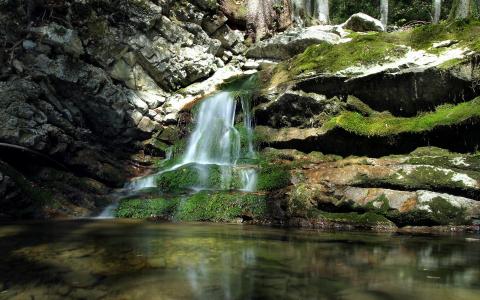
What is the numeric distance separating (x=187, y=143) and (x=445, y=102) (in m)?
7.76

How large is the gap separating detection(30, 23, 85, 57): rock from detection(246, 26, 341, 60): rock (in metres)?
7.17

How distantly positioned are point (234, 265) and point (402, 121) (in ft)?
25.0

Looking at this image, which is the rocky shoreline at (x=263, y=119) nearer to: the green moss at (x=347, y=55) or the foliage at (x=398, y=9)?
the green moss at (x=347, y=55)

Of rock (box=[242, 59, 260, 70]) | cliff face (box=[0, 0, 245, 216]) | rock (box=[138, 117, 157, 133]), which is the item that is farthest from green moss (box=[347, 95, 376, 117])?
rock (box=[138, 117, 157, 133])

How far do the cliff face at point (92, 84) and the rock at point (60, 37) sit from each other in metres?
0.03

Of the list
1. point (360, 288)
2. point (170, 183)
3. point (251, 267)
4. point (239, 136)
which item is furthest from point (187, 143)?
point (360, 288)

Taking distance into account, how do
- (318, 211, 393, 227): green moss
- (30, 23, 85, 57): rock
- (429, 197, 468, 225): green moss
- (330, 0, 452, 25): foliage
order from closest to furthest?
(429, 197, 468, 225): green moss
(318, 211, 393, 227): green moss
(30, 23, 85, 57): rock
(330, 0, 452, 25): foliage

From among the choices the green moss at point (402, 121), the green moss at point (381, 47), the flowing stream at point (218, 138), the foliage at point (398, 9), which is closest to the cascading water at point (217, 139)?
the flowing stream at point (218, 138)

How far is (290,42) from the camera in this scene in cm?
1678

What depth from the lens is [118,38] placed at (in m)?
15.0

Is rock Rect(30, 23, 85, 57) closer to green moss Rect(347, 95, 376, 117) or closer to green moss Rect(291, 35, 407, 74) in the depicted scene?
green moss Rect(291, 35, 407, 74)

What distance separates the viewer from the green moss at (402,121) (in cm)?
961

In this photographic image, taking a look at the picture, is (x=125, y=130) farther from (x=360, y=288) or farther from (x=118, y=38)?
(x=360, y=288)

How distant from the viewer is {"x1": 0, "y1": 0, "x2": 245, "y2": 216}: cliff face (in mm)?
11102
